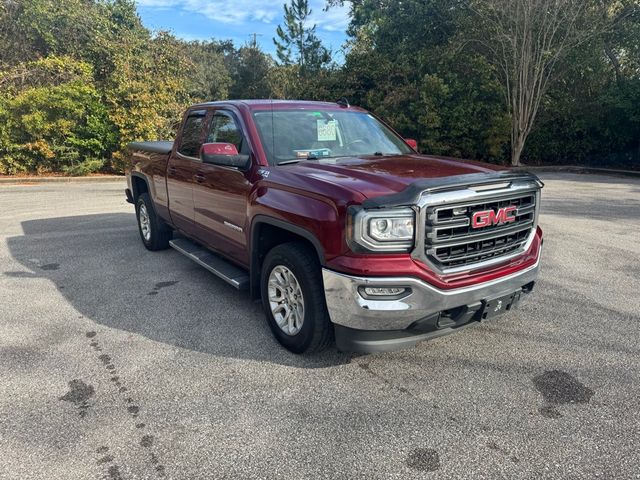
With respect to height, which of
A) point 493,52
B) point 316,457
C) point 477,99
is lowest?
point 316,457

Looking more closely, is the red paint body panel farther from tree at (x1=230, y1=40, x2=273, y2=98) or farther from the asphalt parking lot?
tree at (x1=230, y1=40, x2=273, y2=98)

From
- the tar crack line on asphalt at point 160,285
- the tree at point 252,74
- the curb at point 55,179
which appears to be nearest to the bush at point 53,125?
the curb at point 55,179

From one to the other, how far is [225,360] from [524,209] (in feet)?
8.29

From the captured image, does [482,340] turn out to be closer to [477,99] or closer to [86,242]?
[86,242]

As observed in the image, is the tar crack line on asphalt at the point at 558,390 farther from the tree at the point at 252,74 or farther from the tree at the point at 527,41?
the tree at the point at 252,74

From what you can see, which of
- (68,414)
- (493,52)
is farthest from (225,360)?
(493,52)

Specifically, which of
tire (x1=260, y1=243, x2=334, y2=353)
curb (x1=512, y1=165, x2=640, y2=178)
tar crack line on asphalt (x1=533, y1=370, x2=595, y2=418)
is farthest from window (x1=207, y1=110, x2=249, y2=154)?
curb (x1=512, y1=165, x2=640, y2=178)

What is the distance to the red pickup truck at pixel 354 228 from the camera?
2.83m

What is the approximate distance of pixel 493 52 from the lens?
17.3 m

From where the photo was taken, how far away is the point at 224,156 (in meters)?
3.75

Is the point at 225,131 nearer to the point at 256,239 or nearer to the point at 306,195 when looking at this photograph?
the point at 256,239

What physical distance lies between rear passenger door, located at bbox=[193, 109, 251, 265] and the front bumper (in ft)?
4.43

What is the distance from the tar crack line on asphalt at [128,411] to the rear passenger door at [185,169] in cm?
171

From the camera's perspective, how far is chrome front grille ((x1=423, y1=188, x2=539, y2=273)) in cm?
290
